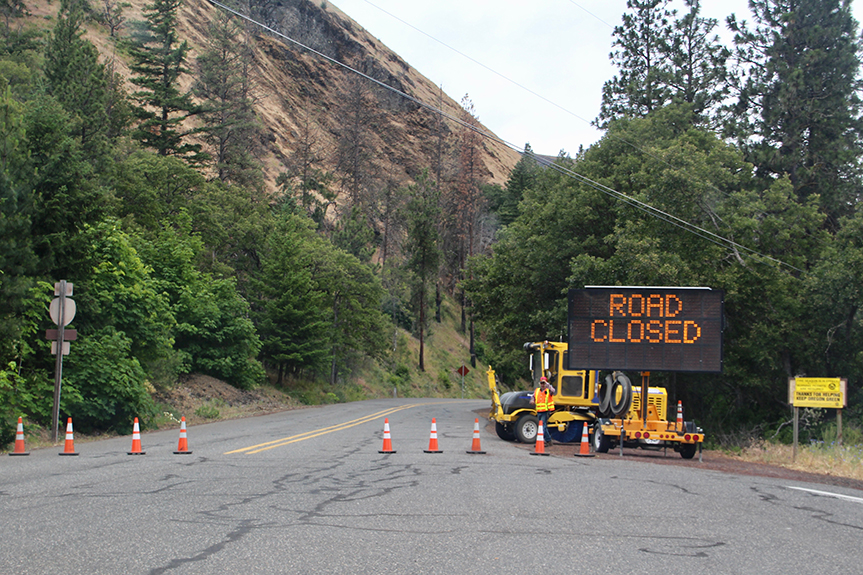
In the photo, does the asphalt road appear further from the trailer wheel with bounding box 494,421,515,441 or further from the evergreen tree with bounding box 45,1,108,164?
the evergreen tree with bounding box 45,1,108,164

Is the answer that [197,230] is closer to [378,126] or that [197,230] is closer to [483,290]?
[483,290]

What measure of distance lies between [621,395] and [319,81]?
93.5 m

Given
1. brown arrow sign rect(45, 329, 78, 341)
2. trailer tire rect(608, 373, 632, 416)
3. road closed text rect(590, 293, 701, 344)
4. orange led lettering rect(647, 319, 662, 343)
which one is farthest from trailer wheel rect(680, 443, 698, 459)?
brown arrow sign rect(45, 329, 78, 341)

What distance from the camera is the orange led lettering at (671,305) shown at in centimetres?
1631

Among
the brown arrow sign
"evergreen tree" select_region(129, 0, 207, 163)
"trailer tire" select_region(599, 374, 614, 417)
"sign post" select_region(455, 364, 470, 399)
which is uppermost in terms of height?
"evergreen tree" select_region(129, 0, 207, 163)

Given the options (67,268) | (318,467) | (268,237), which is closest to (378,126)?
(268,237)

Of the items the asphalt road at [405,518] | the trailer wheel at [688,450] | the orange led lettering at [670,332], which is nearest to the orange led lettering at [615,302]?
the orange led lettering at [670,332]

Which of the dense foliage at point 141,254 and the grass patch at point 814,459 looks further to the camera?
the dense foliage at point 141,254

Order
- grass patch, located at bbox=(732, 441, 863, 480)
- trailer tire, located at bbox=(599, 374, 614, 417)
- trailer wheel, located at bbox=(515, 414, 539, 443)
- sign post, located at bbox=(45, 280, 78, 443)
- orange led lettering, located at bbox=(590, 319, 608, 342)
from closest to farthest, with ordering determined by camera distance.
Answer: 1. grass patch, located at bbox=(732, 441, 863, 480)
2. sign post, located at bbox=(45, 280, 78, 443)
3. orange led lettering, located at bbox=(590, 319, 608, 342)
4. trailer tire, located at bbox=(599, 374, 614, 417)
5. trailer wheel, located at bbox=(515, 414, 539, 443)

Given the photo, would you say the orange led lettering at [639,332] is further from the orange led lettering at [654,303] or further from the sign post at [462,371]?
the sign post at [462,371]

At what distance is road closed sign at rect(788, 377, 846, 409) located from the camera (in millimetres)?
15773

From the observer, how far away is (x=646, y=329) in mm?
16344

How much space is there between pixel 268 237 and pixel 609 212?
73.3ft

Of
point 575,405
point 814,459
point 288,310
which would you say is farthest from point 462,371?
point 814,459
